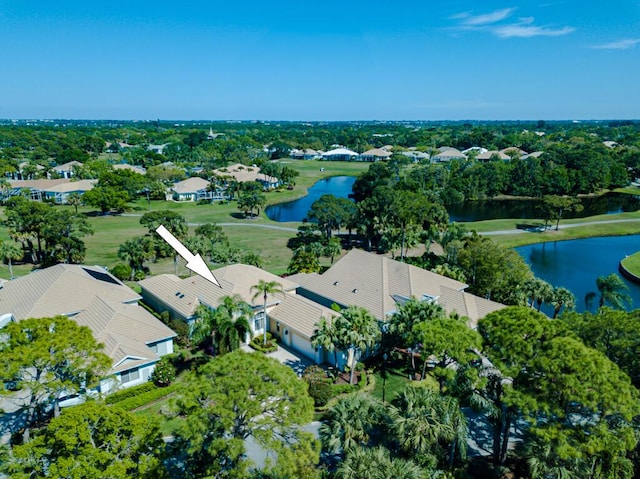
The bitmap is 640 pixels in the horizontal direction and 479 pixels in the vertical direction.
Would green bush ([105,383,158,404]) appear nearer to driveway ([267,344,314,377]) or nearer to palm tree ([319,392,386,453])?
driveway ([267,344,314,377])

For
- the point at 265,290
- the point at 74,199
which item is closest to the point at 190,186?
the point at 74,199

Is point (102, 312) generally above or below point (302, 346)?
above

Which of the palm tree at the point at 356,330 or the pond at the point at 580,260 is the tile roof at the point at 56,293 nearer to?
the palm tree at the point at 356,330

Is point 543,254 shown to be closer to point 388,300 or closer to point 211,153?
point 388,300

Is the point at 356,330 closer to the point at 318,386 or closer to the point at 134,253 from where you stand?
the point at 318,386

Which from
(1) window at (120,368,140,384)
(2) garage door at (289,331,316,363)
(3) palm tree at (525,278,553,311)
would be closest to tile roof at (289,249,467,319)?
(2) garage door at (289,331,316,363)

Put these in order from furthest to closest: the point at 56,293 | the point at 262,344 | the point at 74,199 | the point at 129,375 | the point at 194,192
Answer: the point at 194,192 < the point at 74,199 < the point at 262,344 < the point at 56,293 < the point at 129,375

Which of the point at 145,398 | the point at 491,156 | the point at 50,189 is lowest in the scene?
the point at 145,398

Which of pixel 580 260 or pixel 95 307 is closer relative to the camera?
pixel 95 307
